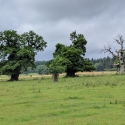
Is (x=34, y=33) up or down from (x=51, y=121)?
up

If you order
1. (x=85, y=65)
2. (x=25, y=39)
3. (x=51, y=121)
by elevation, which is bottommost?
(x=51, y=121)

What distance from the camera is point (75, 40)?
61.9 meters

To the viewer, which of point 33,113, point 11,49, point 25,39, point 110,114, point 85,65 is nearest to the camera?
point 110,114

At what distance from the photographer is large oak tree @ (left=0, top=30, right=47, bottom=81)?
162 feet

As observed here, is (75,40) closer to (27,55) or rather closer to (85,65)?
(85,65)

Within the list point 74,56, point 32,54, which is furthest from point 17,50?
point 74,56

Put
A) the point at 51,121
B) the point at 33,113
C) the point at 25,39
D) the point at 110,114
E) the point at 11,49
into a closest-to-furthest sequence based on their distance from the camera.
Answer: the point at 51,121 < the point at 110,114 < the point at 33,113 < the point at 11,49 < the point at 25,39

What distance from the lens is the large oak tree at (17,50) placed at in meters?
49.5

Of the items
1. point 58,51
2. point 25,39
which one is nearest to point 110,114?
point 25,39

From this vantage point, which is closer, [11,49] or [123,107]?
[123,107]

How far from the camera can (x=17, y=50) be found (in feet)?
170

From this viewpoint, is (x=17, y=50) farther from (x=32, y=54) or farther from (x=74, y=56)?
(x=74, y=56)

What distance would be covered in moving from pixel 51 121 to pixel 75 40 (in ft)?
171

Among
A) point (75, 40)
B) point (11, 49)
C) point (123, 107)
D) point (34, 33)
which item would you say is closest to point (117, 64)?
point (75, 40)
